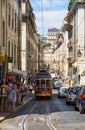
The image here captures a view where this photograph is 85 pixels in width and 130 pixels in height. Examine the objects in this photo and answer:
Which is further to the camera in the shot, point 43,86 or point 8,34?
point 43,86

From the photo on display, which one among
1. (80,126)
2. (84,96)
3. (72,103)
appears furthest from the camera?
A: (72,103)

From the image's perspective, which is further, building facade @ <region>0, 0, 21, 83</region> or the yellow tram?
the yellow tram

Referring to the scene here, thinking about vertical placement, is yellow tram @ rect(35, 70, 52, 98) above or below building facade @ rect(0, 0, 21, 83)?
below

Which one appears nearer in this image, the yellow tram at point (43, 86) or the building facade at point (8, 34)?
the building facade at point (8, 34)

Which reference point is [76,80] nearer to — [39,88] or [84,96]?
[39,88]

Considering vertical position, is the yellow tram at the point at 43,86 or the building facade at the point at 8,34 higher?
the building facade at the point at 8,34

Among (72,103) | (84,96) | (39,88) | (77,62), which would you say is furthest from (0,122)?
(77,62)

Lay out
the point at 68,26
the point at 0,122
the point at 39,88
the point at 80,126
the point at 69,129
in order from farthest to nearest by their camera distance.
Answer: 1. the point at 68,26
2. the point at 39,88
3. the point at 0,122
4. the point at 80,126
5. the point at 69,129

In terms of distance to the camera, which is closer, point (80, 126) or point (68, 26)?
point (80, 126)

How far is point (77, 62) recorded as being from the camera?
8375cm

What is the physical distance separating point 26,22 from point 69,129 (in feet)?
242

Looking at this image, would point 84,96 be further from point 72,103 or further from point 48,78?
point 48,78

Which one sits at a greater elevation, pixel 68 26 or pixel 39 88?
pixel 68 26

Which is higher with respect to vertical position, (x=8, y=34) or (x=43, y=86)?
(x=8, y=34)
